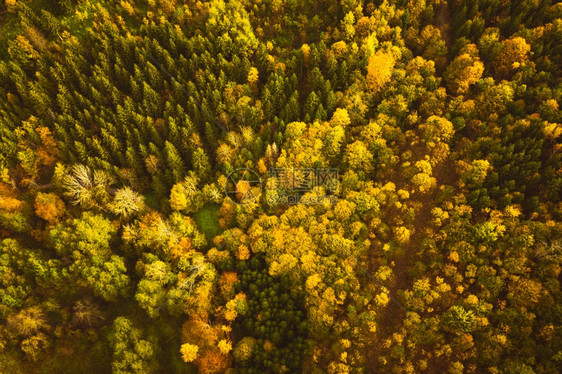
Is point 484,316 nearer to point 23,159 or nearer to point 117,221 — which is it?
point 117,221

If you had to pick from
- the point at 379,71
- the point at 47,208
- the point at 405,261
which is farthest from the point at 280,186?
the point at 47,208

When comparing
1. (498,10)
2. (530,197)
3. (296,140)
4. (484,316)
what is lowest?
(484,316)

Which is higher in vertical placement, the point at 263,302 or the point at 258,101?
the point at 258,101

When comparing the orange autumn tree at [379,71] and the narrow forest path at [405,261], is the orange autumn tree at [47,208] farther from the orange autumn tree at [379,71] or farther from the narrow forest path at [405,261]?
the orange autumn tree at [379,71]

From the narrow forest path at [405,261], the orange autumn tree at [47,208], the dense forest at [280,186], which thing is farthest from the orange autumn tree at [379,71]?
the orange autumn tree at [47,208]

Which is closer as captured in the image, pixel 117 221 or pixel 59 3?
pixel 117 221

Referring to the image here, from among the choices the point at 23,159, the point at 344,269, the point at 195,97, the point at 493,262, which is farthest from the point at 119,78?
the point at 493,262

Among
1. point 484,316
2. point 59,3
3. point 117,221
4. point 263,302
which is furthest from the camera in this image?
point 59,3

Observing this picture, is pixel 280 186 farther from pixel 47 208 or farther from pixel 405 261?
pixel 47 208
